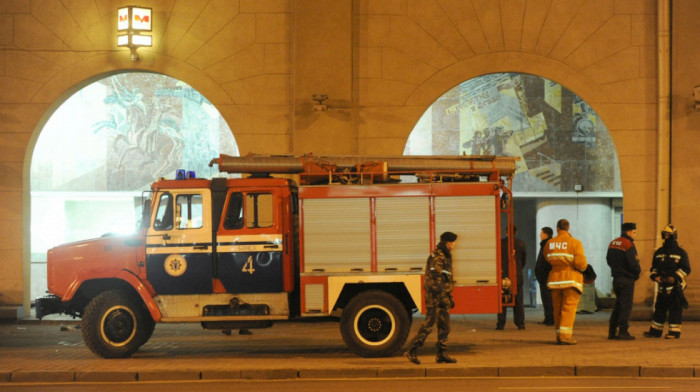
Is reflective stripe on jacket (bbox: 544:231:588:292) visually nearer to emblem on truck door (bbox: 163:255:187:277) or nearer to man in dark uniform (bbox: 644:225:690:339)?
man in dark uniform (bbox: 644:225:690:339)

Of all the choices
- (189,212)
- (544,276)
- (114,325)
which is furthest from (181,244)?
(544,276)

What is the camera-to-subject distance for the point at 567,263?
43.8ft

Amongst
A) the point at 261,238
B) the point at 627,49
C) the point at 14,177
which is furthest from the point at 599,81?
the point at 14,177

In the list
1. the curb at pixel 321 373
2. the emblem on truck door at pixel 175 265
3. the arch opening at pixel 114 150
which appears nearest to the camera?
the curb at pixel 321 373

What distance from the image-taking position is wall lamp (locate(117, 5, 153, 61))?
17688 mm

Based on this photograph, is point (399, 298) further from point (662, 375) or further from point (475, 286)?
point (662, 375)

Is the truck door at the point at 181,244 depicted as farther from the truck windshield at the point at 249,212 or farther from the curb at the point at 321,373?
the curb at the point at 321,373

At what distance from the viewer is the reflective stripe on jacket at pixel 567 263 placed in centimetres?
1332

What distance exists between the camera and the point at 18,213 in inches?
694

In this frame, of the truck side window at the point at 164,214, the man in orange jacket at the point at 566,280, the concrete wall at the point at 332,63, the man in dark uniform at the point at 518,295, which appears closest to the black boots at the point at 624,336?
the man in orange jacket at the point at 566,280

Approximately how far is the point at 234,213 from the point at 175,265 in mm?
1146

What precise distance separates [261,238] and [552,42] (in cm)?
841

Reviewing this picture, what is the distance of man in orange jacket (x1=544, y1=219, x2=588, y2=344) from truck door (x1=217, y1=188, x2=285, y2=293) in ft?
14.0

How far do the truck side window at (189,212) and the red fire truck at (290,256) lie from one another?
1 centimetres
